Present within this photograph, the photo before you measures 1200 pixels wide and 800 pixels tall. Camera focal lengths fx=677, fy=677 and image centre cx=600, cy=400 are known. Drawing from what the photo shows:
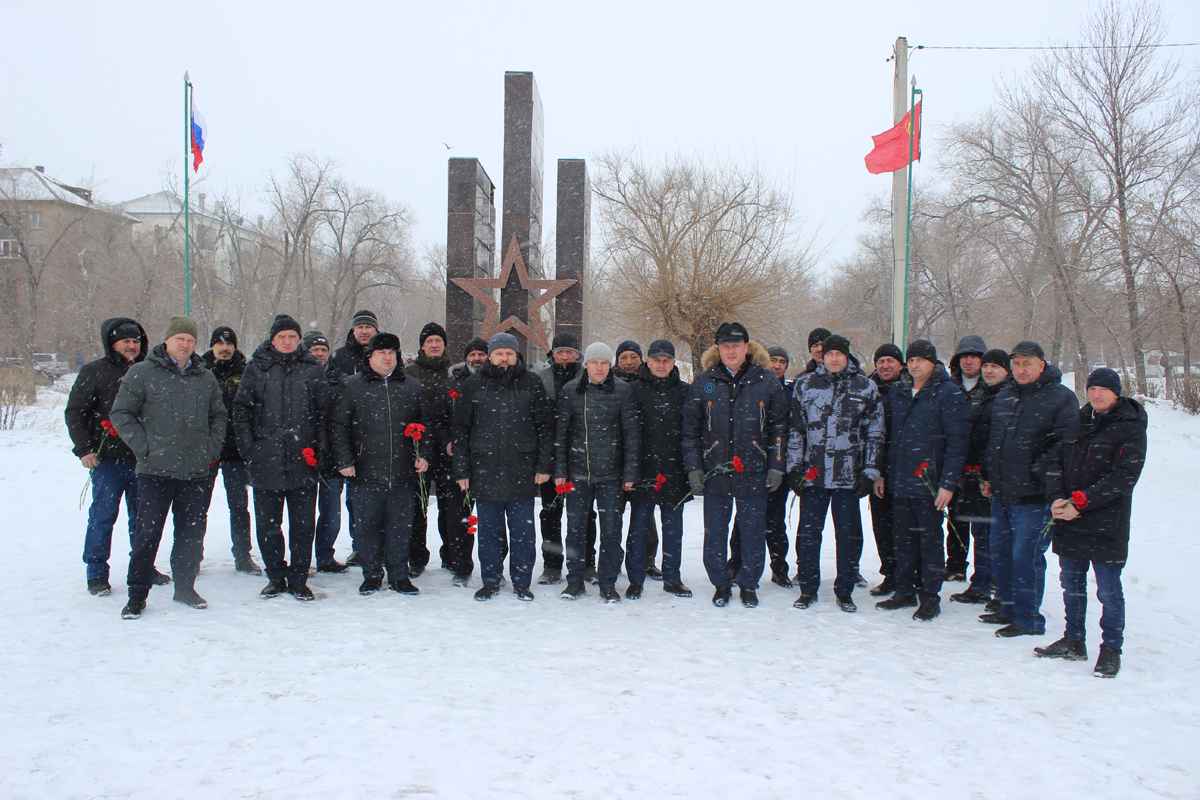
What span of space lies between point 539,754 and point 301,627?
219 centimetres

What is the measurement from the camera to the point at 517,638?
166 inches

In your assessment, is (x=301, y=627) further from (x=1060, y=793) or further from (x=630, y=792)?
(x=1060, y=793)

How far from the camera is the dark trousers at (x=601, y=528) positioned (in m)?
5.09

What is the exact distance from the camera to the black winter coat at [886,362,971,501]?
475 cm

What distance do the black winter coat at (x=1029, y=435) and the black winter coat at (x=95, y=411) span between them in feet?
20.2

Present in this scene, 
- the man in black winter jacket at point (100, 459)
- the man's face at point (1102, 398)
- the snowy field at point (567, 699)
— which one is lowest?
the snowy field at point (567, 699)

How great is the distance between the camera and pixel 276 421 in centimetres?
484

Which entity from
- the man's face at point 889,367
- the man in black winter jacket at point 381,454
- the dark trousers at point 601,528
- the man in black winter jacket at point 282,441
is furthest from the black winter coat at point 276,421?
the man's face at point 889,367

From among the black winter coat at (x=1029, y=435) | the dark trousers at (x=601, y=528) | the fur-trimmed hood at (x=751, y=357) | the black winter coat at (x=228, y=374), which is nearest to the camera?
the black winter coat at (x=1029, y=435)

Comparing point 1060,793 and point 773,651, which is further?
point 773,651


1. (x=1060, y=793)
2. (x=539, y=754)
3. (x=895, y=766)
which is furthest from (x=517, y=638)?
(x=1060, y=793)

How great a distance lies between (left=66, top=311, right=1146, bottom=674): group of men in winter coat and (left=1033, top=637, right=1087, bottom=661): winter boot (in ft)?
1.16

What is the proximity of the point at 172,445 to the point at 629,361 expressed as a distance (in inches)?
130

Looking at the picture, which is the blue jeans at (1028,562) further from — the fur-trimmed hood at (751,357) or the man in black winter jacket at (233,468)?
the man in black winter jacket at (233,468)
